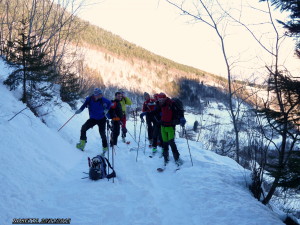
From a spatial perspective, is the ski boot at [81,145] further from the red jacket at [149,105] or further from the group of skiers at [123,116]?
the red jacket at [149,105]

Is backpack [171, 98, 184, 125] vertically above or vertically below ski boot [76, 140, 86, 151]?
above

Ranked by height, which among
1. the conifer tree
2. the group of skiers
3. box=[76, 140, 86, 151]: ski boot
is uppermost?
the conifer tree

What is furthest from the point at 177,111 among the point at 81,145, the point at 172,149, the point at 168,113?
the point at 81,145

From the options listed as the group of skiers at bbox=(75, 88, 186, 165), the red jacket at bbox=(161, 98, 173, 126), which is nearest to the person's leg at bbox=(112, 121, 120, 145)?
the group of skiers at bbox=(75, 88, 186, 165)

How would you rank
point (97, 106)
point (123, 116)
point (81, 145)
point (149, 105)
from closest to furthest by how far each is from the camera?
1. point (97, 106)
2. point (81, 145)
3. point (149, 105)
4. point (123, 116)

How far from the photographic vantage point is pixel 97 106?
693cm

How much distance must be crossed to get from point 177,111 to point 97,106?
263 centimetres

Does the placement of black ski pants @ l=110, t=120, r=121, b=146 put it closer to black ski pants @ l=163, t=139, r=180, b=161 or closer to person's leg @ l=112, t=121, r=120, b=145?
person's leg @ l=112, t=121, r=120, b=145

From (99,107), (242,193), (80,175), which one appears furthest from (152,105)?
(242,193)

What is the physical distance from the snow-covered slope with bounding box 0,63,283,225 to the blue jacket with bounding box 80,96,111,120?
1.46m

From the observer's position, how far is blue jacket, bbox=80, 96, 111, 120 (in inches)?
271

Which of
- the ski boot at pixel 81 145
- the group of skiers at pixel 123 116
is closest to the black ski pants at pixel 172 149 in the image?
the group of skiers at pixel 123 116

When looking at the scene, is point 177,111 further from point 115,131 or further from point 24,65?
point 24,65

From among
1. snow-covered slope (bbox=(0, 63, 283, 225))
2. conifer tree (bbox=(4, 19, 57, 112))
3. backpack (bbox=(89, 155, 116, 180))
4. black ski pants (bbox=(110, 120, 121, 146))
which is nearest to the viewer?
snow-covered slope (bbox=(0, 63, 283, 225))
